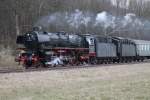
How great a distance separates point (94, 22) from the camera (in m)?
58.2

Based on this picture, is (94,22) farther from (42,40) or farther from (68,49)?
(42,40)

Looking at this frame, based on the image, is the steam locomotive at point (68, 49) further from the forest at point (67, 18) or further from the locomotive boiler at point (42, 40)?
the forest at point (67, 18)

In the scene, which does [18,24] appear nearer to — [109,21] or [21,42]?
[109,21]

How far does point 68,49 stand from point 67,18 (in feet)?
56.7

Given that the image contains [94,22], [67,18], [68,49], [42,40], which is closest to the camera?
[42,40]

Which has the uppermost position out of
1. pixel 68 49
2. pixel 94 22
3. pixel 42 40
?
pixel 94 22

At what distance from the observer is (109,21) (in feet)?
194

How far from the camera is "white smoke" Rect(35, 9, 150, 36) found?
48.1 meters

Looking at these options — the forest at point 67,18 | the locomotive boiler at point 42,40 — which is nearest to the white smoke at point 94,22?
the forest at point 67,18

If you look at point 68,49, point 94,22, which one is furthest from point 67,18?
point 68,49

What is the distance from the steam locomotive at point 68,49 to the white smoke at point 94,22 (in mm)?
7874

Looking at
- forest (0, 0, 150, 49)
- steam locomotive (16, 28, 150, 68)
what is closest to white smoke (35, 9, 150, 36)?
forest (0, 0, 150, 49)

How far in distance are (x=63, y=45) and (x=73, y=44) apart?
190cm

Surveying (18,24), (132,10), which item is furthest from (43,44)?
(132,10)
